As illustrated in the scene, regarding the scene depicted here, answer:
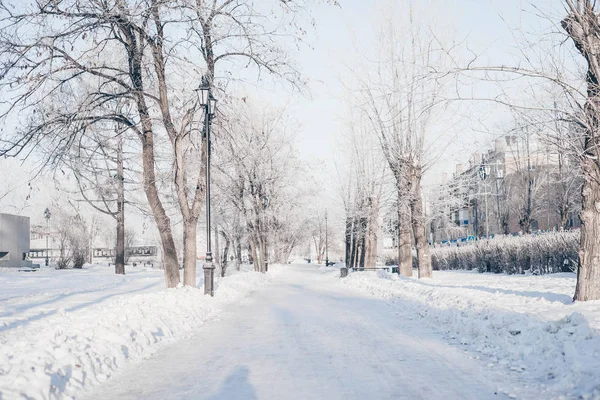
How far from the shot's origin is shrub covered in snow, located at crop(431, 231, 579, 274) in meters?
23.1

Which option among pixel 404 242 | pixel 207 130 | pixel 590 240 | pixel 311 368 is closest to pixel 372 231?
pixel 404 242

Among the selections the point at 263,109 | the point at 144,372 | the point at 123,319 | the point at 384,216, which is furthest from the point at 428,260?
the point at 263,109

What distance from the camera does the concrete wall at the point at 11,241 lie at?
4228cm

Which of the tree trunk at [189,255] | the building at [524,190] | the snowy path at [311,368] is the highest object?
the building at [524,190]

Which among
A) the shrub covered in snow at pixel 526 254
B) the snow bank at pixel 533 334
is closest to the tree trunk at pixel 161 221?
the snow bank at pixel 533 334

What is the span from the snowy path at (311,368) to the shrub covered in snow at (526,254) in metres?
15.9

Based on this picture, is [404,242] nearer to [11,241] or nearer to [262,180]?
[262,180]

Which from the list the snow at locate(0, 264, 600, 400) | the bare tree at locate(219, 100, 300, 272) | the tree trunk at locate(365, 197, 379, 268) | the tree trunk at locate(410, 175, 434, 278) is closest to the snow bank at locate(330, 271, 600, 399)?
the snow at locate(0, 264, 600, 400)

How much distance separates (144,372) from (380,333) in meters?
4.50

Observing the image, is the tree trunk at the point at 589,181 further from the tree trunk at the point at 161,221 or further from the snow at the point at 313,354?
the tree trunk at the point at 161,221

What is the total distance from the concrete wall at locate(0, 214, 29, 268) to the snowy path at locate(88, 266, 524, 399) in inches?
1519

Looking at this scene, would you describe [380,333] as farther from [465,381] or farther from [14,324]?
[14,324]

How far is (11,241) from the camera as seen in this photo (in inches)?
1697

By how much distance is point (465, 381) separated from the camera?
18.9 feet
